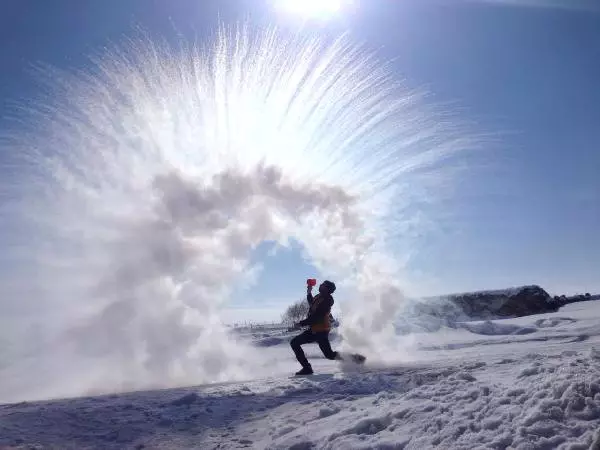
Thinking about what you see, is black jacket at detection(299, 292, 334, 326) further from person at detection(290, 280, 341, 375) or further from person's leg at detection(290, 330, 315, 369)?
person's leg at detection(290, 330, 315, 369)

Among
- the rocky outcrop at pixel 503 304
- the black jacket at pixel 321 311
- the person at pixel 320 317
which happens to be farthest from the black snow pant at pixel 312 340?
the rocky outcrop at pixel 503 304

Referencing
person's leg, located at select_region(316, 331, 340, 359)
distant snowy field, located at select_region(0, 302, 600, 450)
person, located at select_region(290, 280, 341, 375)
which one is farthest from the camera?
person's leg, located at select_region(316, 331, 340, 359)

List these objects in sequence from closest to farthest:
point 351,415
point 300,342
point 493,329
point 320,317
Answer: point 351,415
point 300,342
point 320,317
point 493,329

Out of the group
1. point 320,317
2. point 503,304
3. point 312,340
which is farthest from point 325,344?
point 503,304

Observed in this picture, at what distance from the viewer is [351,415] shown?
545cm

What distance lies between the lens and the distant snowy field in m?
3.99

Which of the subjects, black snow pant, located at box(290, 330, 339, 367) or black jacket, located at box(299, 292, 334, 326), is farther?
black jacket, located at box(299, 292, 334, 326)

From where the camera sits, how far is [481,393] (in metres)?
4.95

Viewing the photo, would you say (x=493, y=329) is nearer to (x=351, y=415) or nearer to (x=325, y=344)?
(x=325, y=344)

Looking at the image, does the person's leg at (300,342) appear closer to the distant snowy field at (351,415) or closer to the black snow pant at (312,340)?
the black snow pant at (312,340)

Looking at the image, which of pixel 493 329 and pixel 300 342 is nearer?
pixel 300 342

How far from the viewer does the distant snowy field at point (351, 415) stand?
13.1 ft

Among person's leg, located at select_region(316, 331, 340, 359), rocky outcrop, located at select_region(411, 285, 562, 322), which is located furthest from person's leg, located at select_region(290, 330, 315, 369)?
rocky outcrop, located at select_region(411, 285, 562, 322)

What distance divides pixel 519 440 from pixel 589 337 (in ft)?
39.8
